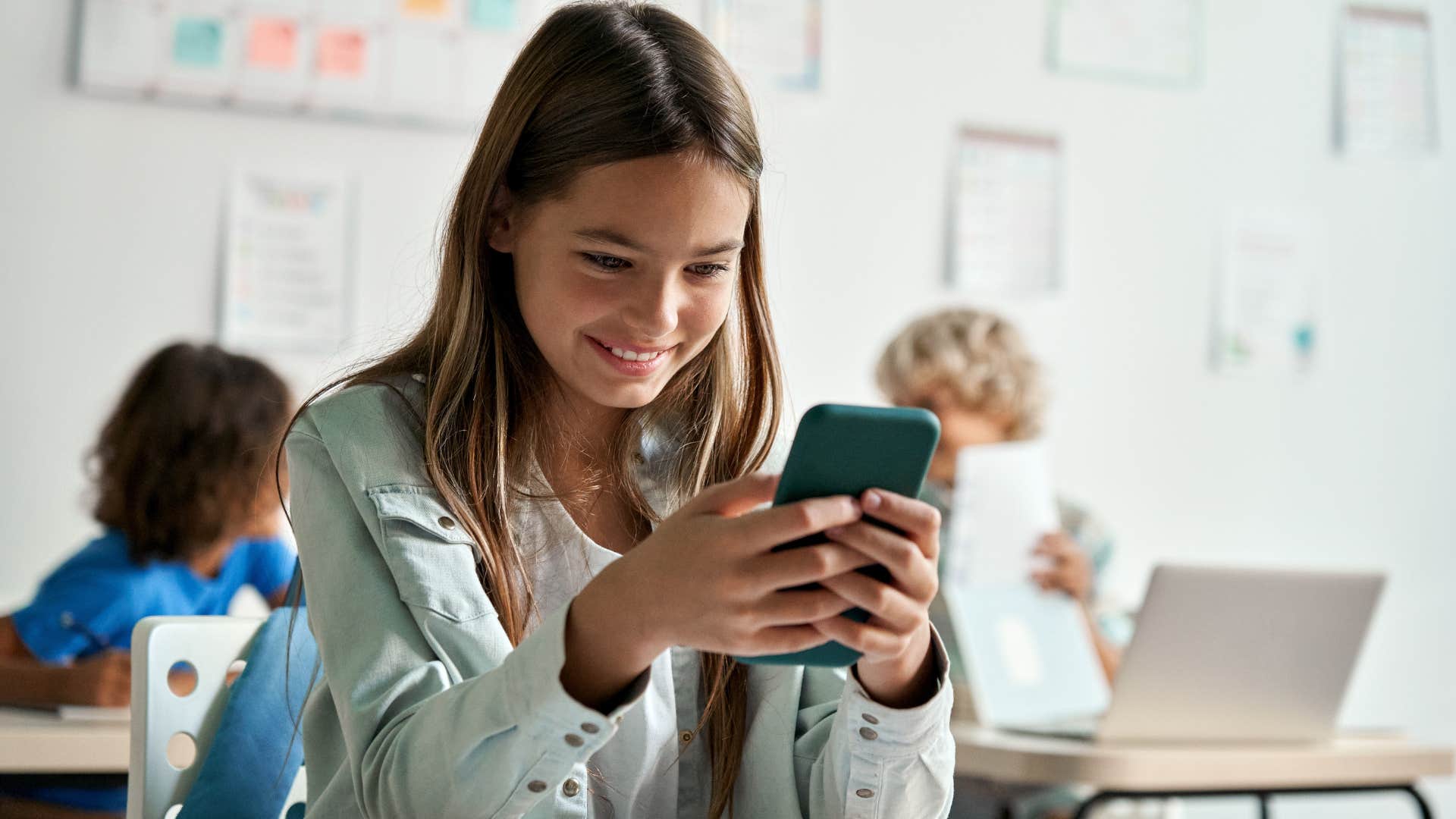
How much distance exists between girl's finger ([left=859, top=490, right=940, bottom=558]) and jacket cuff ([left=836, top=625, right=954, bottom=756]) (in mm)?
134

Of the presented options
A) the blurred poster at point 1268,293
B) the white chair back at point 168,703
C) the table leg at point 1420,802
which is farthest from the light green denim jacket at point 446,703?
the blurred poster at point 1268,293

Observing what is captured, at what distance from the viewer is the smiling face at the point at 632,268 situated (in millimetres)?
997

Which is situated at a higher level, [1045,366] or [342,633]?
[1045,366]

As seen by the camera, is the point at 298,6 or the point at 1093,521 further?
the point at 1093,521

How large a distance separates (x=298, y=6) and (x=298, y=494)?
1883 mm

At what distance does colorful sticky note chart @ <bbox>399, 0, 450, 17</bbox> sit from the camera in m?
2.72

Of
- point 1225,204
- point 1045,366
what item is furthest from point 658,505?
point 1225,204

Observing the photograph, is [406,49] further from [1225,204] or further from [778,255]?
[1225,204]

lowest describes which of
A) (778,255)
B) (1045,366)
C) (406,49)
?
(1045,366)

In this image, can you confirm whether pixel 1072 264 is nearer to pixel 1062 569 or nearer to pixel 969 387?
pixel 969 387

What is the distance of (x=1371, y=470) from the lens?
355cm

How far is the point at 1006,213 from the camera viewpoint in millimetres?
3219

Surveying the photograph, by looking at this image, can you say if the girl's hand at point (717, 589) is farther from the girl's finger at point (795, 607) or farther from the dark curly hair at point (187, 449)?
the dark curly hair at point (187, 449)

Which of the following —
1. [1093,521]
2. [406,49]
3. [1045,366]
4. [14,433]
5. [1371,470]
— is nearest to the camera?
[14,433]
